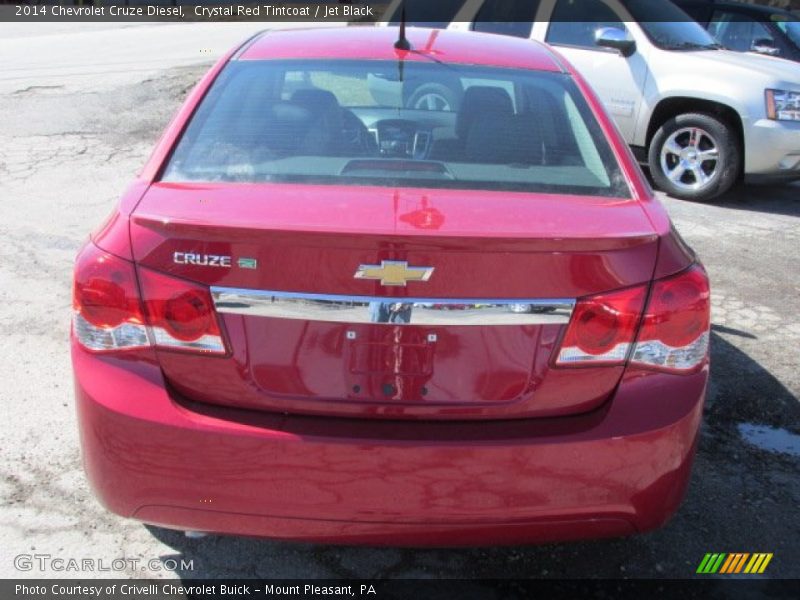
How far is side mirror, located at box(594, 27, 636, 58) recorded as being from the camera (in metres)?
7.39

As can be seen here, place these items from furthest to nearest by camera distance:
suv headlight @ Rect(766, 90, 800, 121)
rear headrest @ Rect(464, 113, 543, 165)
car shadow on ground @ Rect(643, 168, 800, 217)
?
car shadow on ground @ Rect(643, 168, 800, 217) → suv headlight @ Rect(766, 90, 800, 121) → rear headrest @ Rect(464, 113, 543, 165)

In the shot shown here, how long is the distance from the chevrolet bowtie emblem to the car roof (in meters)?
1.43

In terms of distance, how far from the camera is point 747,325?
487cm

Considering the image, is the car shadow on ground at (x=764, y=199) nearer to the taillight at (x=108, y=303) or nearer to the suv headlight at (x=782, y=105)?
the suv headlight at (x=782, y=105)

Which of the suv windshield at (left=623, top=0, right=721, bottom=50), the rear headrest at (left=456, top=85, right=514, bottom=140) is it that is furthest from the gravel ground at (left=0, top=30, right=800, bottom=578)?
the suv windshield at (left=623, top=0, right=721, bottom=50)

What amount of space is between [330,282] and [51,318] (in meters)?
3.02

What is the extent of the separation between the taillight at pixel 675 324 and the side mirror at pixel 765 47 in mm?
8821

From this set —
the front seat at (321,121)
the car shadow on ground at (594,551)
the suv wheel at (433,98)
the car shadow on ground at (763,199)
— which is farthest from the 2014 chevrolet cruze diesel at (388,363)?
the car shadow on ground at (763,199)

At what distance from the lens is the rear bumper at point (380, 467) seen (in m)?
2.14

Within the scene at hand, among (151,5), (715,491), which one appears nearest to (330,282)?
(715,491)

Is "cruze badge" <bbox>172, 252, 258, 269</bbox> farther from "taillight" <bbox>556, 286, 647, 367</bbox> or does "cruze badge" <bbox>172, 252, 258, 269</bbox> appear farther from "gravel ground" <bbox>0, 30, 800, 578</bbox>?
"gravel ground" <bbox>0, 30, 800, 578</bbox>

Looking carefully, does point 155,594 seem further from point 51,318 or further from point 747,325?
point 747,325

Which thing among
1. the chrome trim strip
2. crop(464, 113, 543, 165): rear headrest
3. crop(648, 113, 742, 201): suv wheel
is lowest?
crop(648, 113, 742, 201): suv wheel

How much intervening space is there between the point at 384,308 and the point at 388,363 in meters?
0.16
